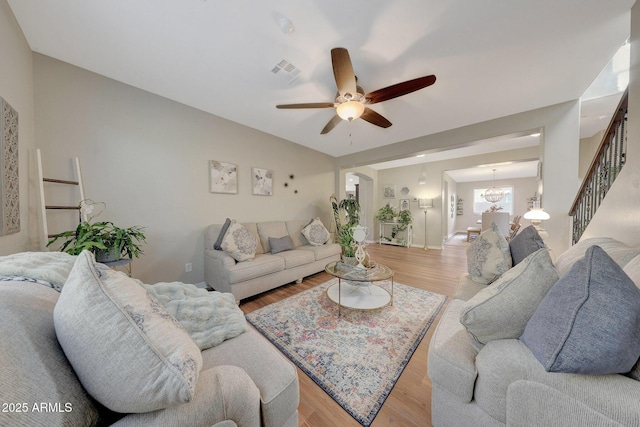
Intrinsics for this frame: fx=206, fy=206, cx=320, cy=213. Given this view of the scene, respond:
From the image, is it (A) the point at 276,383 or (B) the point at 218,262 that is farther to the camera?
(B) the point at 218,262

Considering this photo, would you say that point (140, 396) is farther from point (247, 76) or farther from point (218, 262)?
point (247, 76)

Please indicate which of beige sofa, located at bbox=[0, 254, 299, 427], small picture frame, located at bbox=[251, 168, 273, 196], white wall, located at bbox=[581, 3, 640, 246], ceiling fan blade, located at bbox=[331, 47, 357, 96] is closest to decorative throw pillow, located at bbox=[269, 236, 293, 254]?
small picture frame, located at bbox=[251, 168, 273, 196]

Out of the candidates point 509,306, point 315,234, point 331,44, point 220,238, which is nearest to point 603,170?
point 509,306

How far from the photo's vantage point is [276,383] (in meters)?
0.85

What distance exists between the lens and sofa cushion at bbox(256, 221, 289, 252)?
321 cm

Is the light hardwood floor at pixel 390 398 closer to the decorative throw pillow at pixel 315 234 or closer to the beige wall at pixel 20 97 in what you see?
the decorative throw pillow at pixel 315 234

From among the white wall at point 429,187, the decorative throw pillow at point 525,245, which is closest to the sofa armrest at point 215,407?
the decorative throw pillow at point 525,245

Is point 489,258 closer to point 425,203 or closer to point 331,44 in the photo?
point 331,44

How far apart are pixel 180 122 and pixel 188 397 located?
302 centimetres

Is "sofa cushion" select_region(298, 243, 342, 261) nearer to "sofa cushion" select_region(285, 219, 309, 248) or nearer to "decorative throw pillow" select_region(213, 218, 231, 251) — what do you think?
"sofa cushion" select_region(285, 219, 309, 248)

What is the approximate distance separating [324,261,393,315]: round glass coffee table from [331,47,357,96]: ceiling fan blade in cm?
175

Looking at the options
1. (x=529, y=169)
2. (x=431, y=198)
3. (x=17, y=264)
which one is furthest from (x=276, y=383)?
(x=529, y=169)

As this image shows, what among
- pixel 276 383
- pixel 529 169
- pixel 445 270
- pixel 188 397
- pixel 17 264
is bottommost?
pixel 445 270

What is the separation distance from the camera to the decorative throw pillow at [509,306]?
0.89 m
